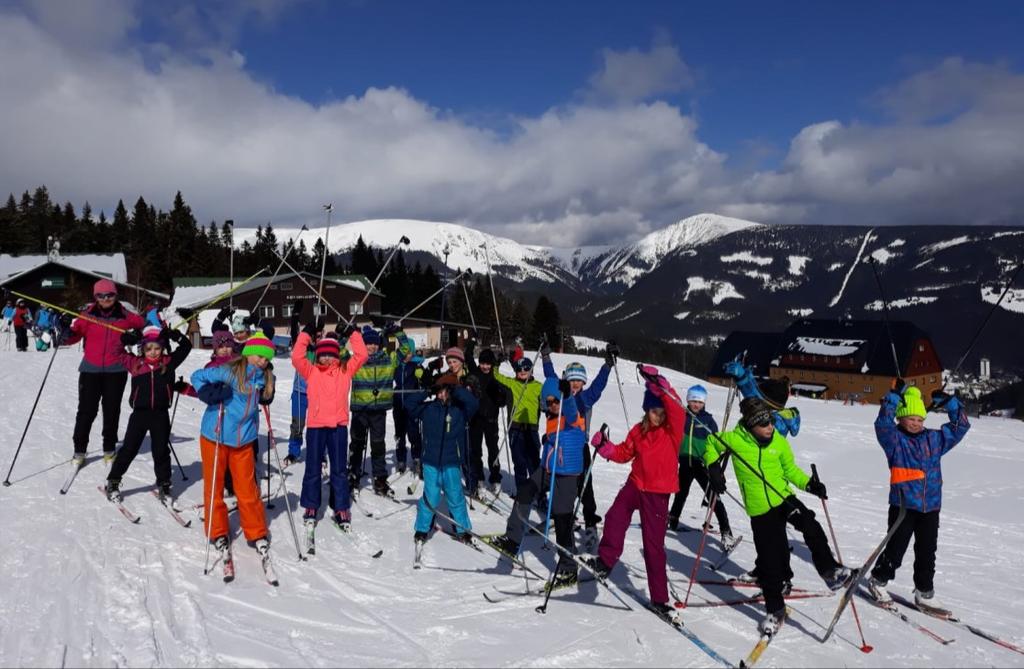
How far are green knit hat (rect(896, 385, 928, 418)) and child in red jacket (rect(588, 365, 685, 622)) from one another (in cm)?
233

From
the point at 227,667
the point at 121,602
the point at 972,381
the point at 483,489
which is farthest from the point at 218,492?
the point at 972,381

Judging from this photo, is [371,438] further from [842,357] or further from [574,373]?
[842,357]

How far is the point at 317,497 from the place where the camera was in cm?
639

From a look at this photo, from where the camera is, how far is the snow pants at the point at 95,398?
286 inches

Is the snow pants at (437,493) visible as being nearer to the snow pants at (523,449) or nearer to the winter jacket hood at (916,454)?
the snow pants at (523,449)

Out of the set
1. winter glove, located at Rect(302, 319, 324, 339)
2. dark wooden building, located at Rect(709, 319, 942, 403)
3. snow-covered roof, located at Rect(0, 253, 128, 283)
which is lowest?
dark wooden building, located at Rect(709, 319, 942, 403)

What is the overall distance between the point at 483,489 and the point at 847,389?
3462 inches

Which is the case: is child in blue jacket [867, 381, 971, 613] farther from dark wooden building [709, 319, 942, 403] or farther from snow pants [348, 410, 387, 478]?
dark wooden building [709, 319, 942, 403]

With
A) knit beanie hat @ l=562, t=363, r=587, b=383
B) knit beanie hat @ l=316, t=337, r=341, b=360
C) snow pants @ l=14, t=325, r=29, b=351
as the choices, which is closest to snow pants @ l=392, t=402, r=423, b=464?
knit beanie hat @ l=316, t=337, r=341, b=360

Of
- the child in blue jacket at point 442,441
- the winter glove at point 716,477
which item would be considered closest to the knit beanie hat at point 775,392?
the winter glove at point 716,477

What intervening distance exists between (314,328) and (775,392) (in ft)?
16.9

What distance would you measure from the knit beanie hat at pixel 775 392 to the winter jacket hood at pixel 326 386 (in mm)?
4164

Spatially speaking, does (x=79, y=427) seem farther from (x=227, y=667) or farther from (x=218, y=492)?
(x=227, y=667)

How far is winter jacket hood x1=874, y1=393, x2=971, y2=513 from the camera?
5820mm
